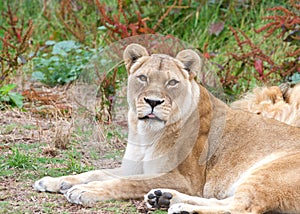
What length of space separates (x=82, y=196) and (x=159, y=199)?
19.1 inches

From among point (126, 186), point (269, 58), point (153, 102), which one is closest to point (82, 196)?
point (126, 186)

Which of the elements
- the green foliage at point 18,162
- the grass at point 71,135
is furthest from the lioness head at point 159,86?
the green foliage at point 18,162

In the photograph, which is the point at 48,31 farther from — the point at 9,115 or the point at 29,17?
the point at 9,115

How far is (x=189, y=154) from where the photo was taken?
4.62m

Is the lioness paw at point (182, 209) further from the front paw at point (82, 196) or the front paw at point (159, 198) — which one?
the front paw at point (82, 196)

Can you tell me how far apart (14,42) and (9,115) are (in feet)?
7.95

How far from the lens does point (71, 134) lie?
239 inches

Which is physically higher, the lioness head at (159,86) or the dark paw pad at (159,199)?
the lioness head at (159,86)

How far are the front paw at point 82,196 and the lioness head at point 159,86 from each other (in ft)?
1.69

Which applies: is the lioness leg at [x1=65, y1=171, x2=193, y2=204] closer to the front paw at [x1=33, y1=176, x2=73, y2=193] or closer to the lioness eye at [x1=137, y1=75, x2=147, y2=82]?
the front paw at [x1=33, y1=176, x2=73, y2=193]

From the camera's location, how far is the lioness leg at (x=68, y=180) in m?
4.68

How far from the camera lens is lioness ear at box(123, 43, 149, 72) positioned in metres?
4.45

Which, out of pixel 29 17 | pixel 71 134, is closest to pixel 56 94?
pixel 71 134

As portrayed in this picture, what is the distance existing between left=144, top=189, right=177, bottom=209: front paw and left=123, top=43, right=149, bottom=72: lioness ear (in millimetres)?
820
